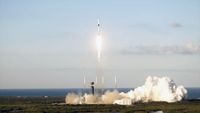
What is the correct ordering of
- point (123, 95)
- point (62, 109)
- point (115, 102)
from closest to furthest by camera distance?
1. point (62, 109)
2. point (115, 102)
3. point (123, 95)

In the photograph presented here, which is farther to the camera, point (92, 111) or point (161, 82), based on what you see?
point (161, 82)

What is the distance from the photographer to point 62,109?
136m

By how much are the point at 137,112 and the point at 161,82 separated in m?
45.1

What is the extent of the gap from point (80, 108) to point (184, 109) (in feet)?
95.1

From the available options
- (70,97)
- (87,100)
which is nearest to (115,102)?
(87,100)

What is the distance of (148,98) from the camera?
176 m

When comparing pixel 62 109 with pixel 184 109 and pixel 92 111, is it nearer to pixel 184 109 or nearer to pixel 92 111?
pixel 92 111

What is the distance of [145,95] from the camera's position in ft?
578

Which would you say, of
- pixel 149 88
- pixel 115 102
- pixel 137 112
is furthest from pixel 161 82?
pixel 137 112

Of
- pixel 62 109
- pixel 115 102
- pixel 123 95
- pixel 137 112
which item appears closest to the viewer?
pixel 137 112

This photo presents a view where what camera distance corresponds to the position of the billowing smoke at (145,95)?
166 meters

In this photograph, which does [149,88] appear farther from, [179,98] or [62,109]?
[62,109]

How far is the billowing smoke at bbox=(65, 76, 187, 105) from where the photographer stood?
6545 inches

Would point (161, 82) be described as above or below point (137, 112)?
above
